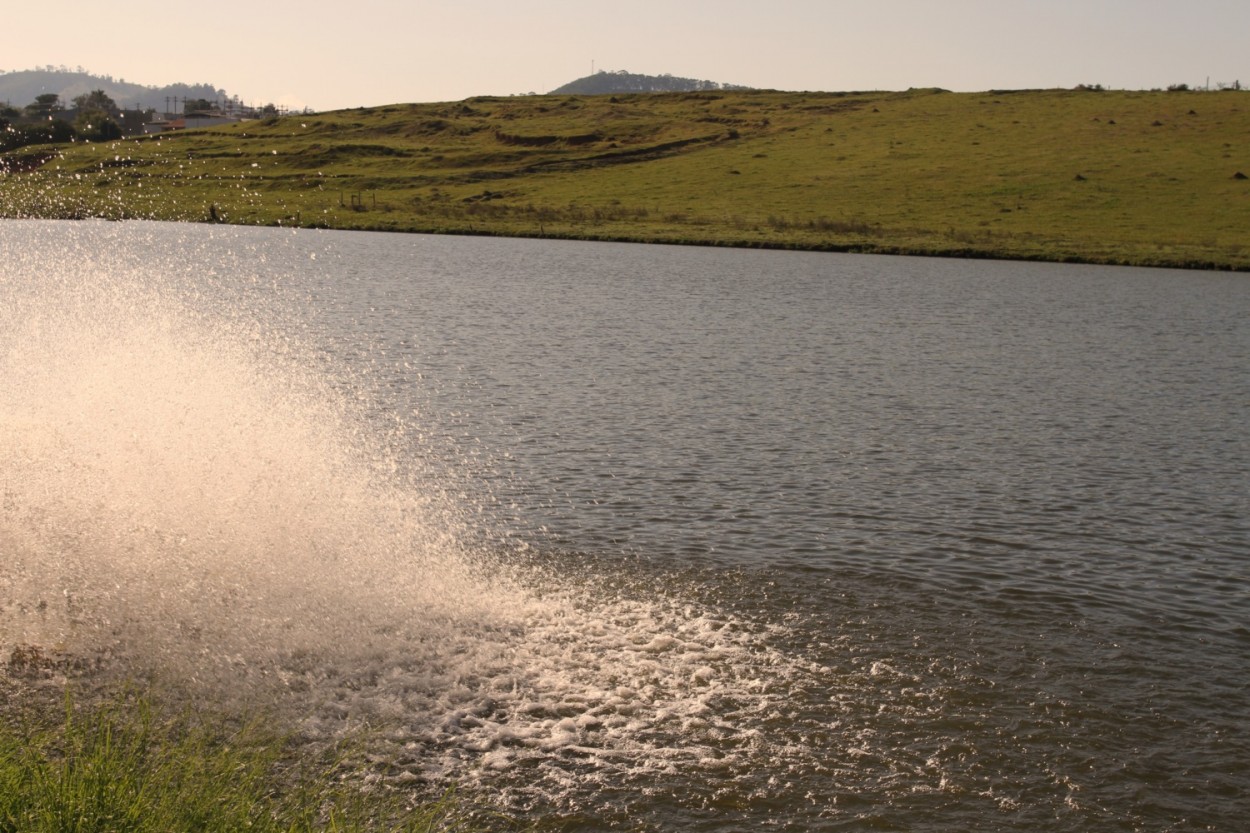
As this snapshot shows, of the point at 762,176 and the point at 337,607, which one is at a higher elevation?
the point at 762,176

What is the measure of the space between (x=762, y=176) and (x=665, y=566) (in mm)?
89902

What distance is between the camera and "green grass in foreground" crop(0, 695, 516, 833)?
6223mm

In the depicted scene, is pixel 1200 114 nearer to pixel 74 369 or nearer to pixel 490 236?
pixel 490 236

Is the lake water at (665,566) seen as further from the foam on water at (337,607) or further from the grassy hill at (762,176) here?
the grassy hill at (762,176)

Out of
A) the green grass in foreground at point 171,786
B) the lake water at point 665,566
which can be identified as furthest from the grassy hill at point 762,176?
the green grass in foreground at point 171,786

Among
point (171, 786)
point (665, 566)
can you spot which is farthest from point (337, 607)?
point (171, 786)

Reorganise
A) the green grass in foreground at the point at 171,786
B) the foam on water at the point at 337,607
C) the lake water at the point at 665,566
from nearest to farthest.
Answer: the green grass in foreground at the point at 171,786 < the lake water at the point at 665,566 < the foam on water at the point at 337,607

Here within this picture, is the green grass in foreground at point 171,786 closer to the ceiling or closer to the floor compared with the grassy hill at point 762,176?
closer to the floor

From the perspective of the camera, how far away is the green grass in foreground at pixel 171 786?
622cm

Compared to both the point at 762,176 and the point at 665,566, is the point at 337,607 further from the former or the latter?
the point at 762,176

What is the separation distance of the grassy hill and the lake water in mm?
51438

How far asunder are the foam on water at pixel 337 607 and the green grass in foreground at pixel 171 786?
2.01 feet

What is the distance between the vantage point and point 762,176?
331 ft

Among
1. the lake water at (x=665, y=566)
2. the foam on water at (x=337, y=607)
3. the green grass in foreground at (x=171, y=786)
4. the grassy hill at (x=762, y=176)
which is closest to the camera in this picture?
the green grass in foreground at (x=171, y=786)
